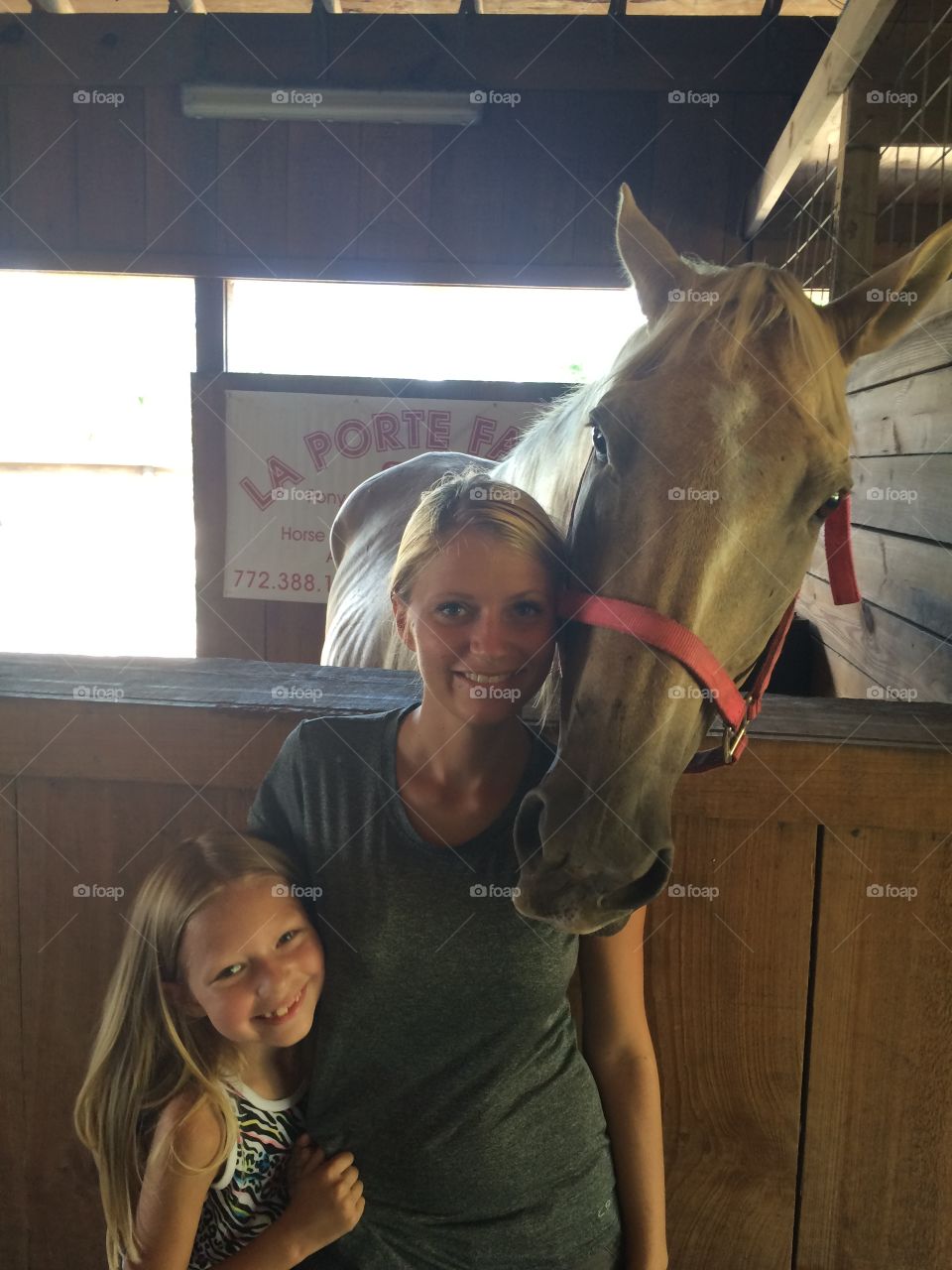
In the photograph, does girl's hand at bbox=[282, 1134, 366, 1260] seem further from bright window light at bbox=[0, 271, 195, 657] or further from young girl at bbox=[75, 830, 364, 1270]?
bright window light at bbox=[0, 271, 195, 657]

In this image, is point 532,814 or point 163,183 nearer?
point 532,814

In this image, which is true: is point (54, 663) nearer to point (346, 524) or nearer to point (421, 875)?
point (421, 875)

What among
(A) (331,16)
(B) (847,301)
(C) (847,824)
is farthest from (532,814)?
(A) (331,16)

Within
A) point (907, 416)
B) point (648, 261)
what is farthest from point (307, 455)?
Result: point (648, 261)

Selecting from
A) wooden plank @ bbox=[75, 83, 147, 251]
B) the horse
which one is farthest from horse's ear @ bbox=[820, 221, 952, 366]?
wooden plank @ bbox=[75, 83, 147, 251]

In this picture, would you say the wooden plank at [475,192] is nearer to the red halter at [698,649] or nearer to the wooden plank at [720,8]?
the wooden plank at [720,8]

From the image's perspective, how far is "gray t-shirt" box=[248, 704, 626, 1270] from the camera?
2.63 ft

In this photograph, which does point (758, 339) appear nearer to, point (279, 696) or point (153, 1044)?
point (279, 696)

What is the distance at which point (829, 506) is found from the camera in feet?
2.93

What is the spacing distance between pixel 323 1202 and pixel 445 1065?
0.17m

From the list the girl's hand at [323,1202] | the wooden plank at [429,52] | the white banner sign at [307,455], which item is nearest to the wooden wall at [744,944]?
the girl's hand at [323,1202]

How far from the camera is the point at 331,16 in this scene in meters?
3.72

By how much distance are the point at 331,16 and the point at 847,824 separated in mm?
4279

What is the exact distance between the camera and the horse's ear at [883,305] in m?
0.97
